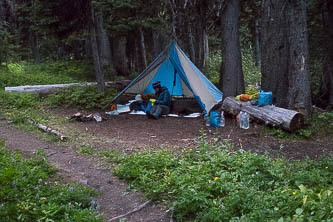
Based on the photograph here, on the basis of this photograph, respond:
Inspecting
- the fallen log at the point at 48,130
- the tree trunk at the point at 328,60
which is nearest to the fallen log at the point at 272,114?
the tree trunk at the point at 328,60

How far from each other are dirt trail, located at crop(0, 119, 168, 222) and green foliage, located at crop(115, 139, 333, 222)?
0.67ft

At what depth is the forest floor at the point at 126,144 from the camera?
15.1ft

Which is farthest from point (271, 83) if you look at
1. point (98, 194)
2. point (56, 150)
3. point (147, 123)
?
point (98, 194)

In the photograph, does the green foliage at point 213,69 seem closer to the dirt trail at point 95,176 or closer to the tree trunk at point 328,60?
the tree trunk at point 328,60

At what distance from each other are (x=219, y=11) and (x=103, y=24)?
235 inches

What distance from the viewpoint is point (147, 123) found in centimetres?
940

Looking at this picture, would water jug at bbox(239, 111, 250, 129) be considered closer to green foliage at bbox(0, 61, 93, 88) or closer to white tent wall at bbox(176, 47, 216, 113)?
white tent wall at bbox(176, 47, 216, 113)

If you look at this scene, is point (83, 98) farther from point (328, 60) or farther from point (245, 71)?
point (245, 71)

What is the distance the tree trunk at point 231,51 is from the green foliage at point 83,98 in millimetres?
3715

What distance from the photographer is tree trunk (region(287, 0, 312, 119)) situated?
7.89 meters

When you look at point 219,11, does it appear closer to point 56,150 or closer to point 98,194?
point 56,150

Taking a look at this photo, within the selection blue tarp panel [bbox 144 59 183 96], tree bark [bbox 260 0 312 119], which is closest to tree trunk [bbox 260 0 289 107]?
tree bark [bbox 260 0 312 119]

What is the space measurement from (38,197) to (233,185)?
2.22 m

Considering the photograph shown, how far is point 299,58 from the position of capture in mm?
7961
